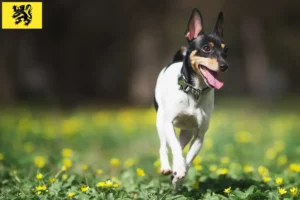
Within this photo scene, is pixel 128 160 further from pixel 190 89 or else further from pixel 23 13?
pixel 190 89

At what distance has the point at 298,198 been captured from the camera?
4895 millimetres

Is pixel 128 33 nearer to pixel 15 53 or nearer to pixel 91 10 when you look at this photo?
pixel 91 10

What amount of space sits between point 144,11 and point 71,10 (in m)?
2.67

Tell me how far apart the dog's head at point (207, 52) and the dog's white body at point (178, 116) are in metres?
0.19

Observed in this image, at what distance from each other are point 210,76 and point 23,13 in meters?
3.71

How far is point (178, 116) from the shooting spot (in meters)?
4.84

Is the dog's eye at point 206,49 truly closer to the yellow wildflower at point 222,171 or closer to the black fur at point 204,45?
the black fur at point 204,45

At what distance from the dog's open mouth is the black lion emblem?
3.51m

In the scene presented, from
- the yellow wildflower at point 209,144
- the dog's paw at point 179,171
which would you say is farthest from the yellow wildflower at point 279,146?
the dog's paw at point 179,171

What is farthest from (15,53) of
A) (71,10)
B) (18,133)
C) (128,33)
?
(18,133)

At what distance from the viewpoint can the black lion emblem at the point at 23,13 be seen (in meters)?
7.39

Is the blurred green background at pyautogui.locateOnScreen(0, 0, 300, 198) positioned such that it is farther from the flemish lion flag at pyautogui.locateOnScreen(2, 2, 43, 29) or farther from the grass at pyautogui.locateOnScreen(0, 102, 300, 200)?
A: the flemish lion flag at pyautogui.locateOnScreen(2, 2, 43, 29)

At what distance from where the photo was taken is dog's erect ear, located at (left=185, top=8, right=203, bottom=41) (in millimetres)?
4734

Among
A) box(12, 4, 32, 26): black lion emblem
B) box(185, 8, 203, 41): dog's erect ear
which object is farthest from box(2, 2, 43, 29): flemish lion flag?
box(185, 8, 203, 41): dog's erect ear
